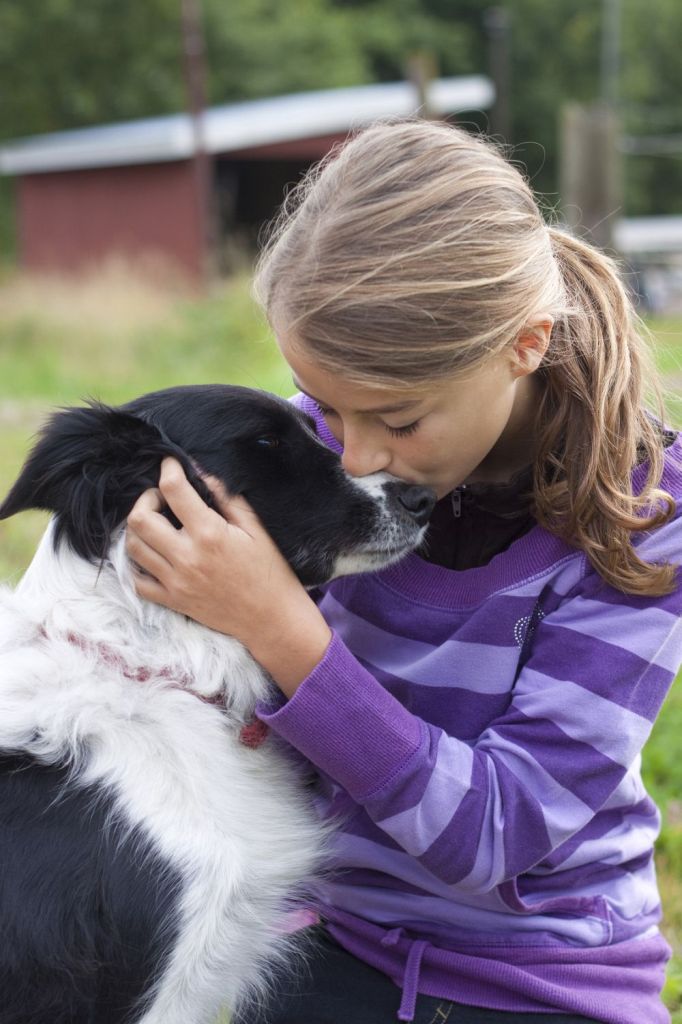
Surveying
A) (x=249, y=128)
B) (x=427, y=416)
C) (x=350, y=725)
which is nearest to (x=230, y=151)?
(x=249, y=128)

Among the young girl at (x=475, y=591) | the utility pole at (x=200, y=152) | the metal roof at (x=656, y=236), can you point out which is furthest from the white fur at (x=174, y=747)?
the metal roof at (x=656, y=236)

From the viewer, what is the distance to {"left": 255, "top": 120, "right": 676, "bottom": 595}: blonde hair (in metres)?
1.99

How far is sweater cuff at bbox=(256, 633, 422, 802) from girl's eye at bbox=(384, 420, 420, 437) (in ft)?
1.31

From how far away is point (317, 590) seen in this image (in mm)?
2551

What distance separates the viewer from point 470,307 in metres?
1.99

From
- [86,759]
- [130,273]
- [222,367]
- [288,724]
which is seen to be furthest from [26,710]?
[130,273]

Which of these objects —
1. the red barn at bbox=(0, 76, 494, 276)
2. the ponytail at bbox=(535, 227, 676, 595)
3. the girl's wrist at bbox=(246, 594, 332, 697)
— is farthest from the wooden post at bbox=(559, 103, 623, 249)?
the red barn at bbox=(0, 76, 494, 276)

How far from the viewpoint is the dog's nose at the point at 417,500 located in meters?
2.21

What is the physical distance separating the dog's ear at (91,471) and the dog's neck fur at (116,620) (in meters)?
0.04

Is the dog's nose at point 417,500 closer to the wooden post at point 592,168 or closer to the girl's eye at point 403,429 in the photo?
the girl's eye at point 403,429

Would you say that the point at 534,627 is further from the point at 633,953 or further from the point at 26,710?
the point at 26,710

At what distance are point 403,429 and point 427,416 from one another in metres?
0.07

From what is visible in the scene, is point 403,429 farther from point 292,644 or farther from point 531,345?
point 292,644

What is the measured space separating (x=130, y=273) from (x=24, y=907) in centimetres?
1577
